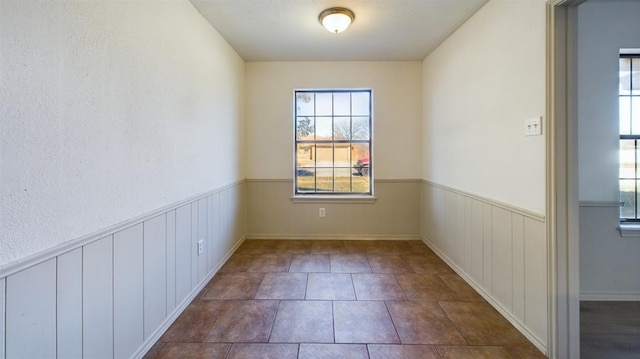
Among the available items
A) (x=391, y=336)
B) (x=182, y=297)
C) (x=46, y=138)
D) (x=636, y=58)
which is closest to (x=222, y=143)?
(x=182, y=297)

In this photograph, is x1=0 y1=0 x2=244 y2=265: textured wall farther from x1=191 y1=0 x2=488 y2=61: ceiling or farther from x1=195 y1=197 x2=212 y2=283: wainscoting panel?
x1=191 y1=0 x2=488 y2=61: ceiling

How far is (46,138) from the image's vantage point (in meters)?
1.04

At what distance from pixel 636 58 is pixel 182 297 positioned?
423 cm

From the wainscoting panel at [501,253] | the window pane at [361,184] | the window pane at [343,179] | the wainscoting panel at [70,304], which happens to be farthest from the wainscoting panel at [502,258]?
the wainscoting panel at [70,304]

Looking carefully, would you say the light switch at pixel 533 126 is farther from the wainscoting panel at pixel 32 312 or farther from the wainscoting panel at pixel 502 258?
the wainscoting panel at pixel 32 312

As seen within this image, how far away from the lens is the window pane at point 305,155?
3857 millimetres

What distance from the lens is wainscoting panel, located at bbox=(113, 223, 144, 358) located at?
4.61 feet

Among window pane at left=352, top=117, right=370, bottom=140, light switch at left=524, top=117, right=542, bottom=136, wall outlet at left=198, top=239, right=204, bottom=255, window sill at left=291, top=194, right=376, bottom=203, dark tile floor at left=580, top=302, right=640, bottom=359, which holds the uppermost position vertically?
window pane at left=352, top=117, right=370, bottom=140

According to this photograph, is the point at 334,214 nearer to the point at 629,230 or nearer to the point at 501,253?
the point at 501,253

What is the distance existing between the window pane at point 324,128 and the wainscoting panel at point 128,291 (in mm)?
2672

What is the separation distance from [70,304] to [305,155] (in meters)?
2.99

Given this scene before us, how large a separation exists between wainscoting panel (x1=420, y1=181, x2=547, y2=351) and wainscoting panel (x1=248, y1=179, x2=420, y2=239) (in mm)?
706

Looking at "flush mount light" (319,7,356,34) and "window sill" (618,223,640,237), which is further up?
"flush mount light" (319,7,356,34)

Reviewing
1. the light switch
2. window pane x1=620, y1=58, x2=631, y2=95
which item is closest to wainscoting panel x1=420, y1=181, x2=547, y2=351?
the light switch
